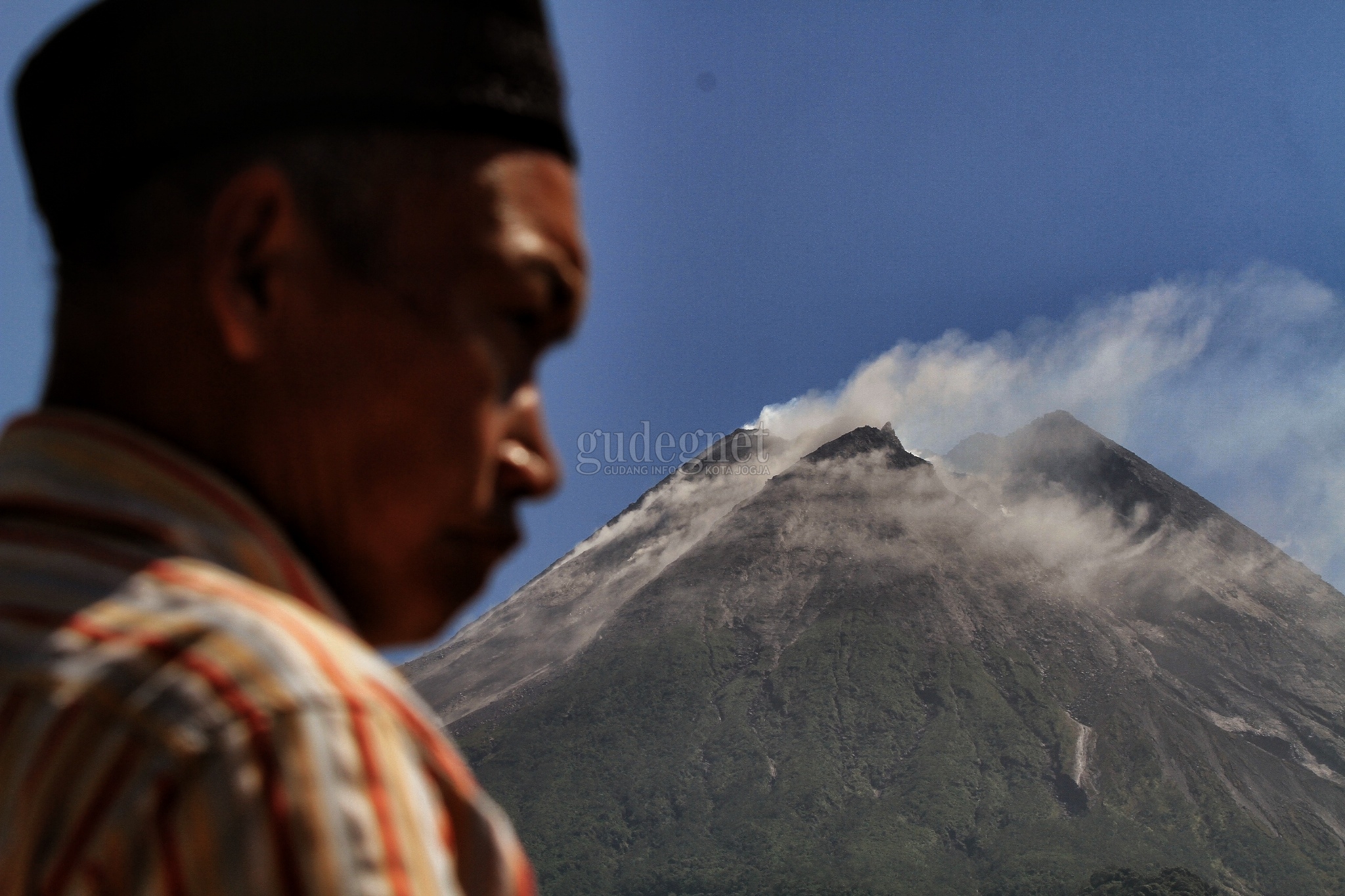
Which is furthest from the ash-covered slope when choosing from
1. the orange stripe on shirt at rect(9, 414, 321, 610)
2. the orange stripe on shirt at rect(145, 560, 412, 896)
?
the orange stripe on shirt at rect(145, 560, 412, 896)

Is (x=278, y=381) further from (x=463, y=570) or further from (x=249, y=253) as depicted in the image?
(x=463, y=570)

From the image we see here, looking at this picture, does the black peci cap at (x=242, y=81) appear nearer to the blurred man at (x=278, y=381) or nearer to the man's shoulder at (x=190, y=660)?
the blurred man at (x=278, y=381)

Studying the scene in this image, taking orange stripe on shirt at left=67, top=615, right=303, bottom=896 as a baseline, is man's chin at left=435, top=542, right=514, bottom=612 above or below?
above

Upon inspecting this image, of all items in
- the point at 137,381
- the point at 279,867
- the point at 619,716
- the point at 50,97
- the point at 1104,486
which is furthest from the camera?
the point at 1104,486

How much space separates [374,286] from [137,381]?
7.2 inches

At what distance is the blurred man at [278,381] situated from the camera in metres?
0.65

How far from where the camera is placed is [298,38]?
0.94 m

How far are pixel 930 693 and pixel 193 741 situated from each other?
12845cm

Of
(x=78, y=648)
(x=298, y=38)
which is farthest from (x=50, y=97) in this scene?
(x=78, y=648)

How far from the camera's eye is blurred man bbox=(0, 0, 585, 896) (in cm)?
65

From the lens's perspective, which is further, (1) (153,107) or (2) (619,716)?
(2) (619,716)

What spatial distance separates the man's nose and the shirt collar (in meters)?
0.20

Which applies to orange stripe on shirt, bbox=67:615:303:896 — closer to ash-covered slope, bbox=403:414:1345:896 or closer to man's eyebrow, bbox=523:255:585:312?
man's eyebrow, bbox=523:255:585:312

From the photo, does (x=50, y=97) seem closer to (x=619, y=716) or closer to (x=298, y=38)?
(x=298, y=38)
